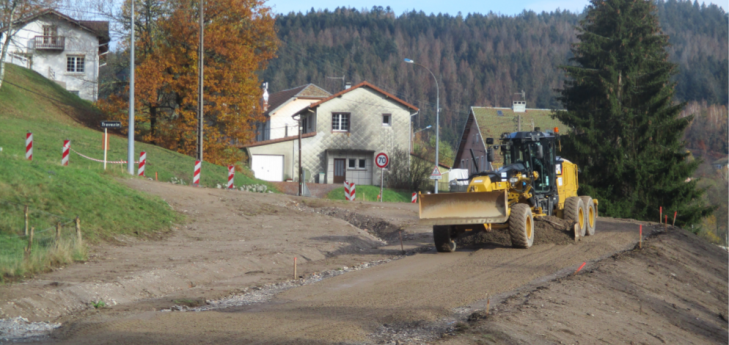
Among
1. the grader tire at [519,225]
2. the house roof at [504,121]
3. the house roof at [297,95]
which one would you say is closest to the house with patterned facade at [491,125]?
the house roof at [504,121]

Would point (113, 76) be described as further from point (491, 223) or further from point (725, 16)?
point (725, 16)

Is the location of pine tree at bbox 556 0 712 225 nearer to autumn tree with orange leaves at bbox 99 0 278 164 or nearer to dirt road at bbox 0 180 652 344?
dirt road at bbox 0 180 652 344

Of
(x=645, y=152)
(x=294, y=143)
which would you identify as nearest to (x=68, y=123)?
(x=294, y=143)

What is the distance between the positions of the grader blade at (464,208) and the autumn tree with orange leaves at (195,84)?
31130 millimetres

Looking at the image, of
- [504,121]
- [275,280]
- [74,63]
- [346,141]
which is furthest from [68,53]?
[275,280]

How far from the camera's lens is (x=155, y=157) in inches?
1425

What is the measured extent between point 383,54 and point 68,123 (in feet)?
349

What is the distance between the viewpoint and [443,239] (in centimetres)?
1547

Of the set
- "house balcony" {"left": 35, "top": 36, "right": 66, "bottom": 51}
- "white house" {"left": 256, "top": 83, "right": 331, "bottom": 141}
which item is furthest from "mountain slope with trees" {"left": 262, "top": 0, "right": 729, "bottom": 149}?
"house balcony" {"left": 35, "top": 36, "right": 66, "bottom": 51}

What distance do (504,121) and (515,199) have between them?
149ft

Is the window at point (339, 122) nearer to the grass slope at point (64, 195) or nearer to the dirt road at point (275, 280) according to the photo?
the grass slope at point (64, 195)

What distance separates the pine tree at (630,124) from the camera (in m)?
33.4

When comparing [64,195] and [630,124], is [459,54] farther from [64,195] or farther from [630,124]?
[64,195]

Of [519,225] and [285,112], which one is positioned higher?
[285,112]
